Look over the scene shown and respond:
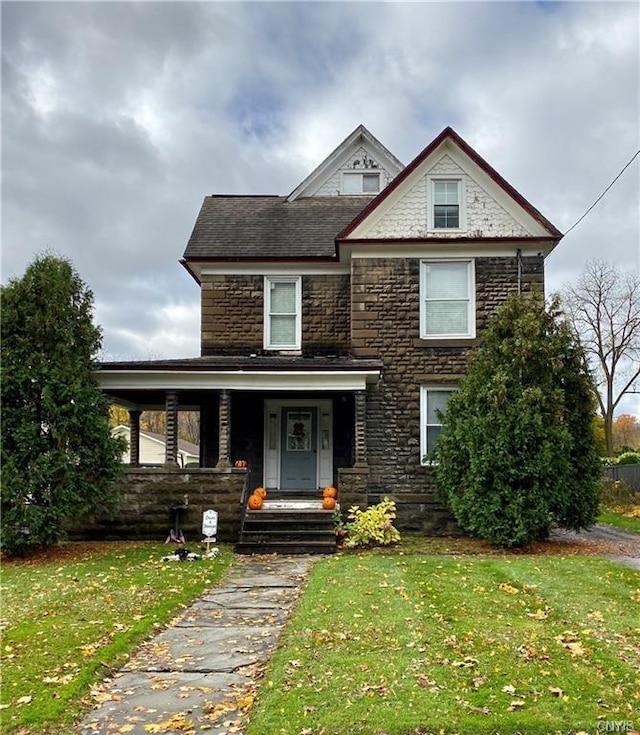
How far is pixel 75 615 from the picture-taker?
7.70 metres

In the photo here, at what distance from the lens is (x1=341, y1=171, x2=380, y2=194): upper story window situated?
20.2 metres

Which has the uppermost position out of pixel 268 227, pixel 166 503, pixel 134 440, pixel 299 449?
pixel 268 227

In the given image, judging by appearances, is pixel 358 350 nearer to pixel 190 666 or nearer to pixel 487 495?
pixel 487 495

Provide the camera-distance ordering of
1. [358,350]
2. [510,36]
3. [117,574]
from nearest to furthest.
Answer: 1. [117,574]
2. [510,36]
3. [358,350]

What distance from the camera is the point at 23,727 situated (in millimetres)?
4730

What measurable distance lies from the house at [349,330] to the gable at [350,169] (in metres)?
1.42

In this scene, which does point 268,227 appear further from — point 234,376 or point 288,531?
point 288,531

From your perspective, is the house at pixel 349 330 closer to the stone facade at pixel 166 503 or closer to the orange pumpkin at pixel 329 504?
the stone facade at pixel 166 503

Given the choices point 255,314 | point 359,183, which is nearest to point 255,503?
point 255,314

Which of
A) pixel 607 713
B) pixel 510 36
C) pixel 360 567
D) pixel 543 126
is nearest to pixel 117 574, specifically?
pixel 360 567

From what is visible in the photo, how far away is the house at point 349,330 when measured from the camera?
14.6 metres

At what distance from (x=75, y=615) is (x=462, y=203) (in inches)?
478

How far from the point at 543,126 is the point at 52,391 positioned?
12692 millimetres

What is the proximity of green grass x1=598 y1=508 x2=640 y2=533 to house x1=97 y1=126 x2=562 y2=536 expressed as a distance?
19.7 ft
